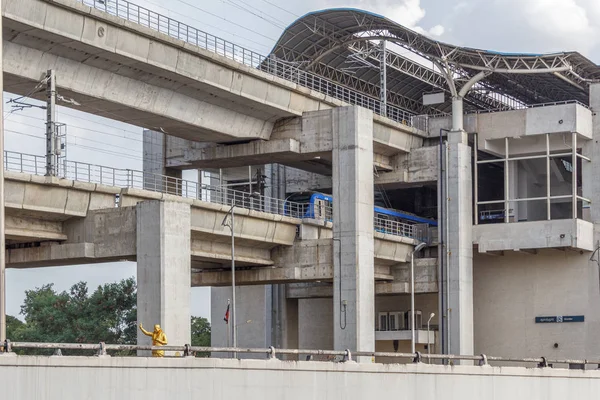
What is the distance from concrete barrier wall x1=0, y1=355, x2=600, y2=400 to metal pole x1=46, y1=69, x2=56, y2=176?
1959 centimetres

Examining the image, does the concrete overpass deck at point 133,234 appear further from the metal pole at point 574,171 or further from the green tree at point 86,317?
the green tree at point 86,317

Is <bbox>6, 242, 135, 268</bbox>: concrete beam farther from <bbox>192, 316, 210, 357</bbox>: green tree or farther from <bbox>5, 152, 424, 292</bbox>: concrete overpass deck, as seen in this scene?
<bbox>192, 316, 210, 357</bbox>: green tree

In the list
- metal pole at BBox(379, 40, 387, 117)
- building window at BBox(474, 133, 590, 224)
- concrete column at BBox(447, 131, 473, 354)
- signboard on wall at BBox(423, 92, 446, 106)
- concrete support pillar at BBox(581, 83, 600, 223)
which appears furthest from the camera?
signboard on wall at BBox(423, 92, 446, 106)

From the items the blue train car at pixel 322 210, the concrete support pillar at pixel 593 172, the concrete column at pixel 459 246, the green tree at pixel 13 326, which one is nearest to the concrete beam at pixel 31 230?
the blue train car at pixel 322 210

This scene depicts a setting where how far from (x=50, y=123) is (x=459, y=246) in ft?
97.8

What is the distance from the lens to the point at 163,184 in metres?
70.1

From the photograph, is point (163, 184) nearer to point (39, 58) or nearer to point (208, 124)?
point (208, 124)

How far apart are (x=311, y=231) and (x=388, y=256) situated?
639 centimetres

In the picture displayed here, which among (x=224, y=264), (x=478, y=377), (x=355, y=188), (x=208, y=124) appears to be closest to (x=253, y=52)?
(x=208, y=124)

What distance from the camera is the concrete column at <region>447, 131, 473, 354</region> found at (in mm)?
69750

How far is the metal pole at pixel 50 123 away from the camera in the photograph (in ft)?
156

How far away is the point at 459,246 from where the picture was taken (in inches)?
2761

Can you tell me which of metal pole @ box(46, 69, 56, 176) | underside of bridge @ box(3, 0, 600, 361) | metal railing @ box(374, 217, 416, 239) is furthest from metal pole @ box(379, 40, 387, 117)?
metal pole @ box(46, 69, 56, 176)

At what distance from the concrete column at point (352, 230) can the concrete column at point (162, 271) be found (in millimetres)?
12866
